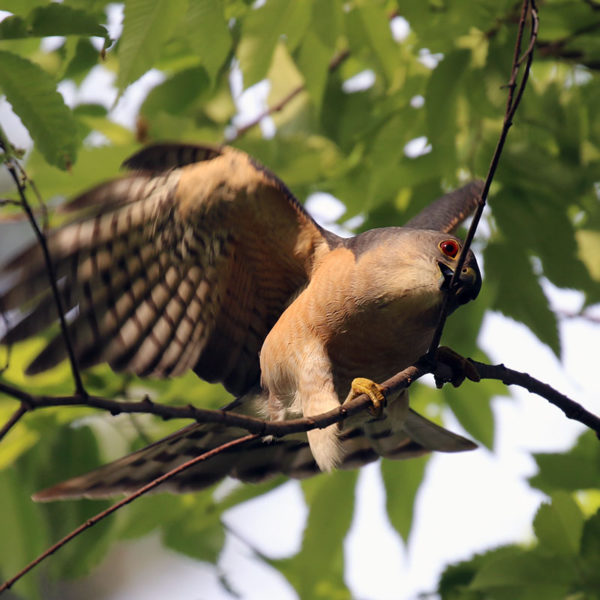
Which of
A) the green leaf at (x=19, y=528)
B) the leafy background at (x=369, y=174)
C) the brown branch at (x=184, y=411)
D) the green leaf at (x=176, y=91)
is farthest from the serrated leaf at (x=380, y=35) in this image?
the green leaf at (x=19, y=528)

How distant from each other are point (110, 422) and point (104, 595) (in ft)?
38.8

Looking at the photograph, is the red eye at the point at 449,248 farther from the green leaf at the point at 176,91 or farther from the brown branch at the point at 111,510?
the green leaf at the point at 176,91

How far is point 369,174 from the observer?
384 cm

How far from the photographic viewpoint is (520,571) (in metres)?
3.04

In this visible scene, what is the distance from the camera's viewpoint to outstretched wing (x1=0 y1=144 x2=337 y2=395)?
3244mm

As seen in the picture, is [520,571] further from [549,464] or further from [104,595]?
[104,595]

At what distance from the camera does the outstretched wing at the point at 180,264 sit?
3244mm

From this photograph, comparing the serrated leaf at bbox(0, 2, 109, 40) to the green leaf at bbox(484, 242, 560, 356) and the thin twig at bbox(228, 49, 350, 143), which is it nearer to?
the thin twig at bbox(228, 49, 350, 143)

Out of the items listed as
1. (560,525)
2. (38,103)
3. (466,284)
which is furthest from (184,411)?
(560,525)

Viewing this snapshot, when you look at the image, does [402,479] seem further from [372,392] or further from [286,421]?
[286,421]

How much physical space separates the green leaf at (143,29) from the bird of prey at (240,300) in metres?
0.50

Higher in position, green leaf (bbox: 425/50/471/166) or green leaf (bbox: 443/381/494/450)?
green leaf (bbox: 425/50/471/166)

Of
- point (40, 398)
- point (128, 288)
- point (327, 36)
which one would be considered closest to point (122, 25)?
point (327, 36)

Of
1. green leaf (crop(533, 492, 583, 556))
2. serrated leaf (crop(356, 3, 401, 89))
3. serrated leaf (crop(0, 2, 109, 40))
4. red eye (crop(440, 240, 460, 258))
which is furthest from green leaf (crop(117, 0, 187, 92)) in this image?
green leaf (crop(533, 492, 583, 556))
